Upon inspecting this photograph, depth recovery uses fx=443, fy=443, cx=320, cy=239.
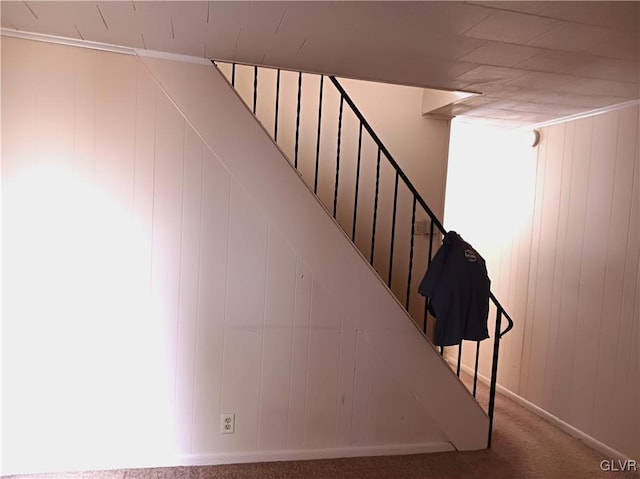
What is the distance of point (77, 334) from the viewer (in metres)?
2.17

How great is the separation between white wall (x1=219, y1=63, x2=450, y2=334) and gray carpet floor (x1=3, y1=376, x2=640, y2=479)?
1.09 m

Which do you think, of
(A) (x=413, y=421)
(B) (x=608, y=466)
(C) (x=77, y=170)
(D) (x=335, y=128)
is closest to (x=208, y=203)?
(C) (x=77, y=170)

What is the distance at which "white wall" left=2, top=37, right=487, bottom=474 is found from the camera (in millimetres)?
2105

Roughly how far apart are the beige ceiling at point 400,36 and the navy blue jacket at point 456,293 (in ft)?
3.11

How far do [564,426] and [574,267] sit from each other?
1.07m

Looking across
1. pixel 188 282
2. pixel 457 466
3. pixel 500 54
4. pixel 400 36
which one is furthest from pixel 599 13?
pixel 457 466

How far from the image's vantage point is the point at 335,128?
3232mm

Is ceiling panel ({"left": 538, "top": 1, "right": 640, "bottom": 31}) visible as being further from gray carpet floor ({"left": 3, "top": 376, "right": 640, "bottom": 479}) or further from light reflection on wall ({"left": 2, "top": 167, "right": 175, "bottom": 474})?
gray carpet floor ({"left": 3, "top": 376, "right": 640, "bottom": 479})

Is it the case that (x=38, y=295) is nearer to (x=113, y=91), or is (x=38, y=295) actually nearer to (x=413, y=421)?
(x=113, y=91)

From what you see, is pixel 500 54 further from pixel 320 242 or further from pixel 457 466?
pixel 457 466

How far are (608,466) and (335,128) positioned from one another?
8.91 feet

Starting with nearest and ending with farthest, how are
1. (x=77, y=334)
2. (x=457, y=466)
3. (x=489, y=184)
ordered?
1. (x=77, y=334)
2. (x=457, y=466)
3. (x=489, y=184)

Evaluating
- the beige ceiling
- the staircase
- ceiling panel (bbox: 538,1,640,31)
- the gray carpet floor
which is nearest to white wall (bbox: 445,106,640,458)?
the gray carpet floor

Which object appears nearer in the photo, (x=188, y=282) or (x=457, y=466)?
(x=188, y=282)
